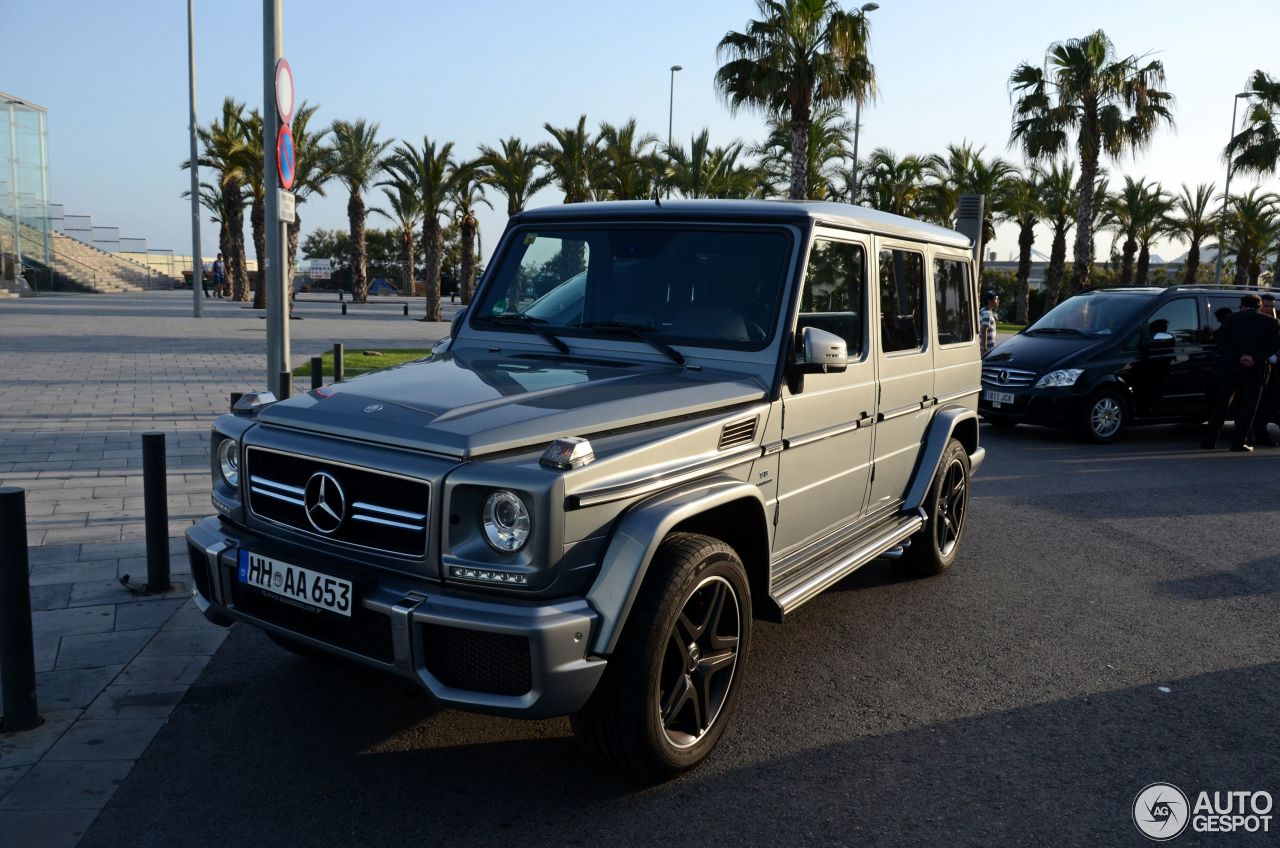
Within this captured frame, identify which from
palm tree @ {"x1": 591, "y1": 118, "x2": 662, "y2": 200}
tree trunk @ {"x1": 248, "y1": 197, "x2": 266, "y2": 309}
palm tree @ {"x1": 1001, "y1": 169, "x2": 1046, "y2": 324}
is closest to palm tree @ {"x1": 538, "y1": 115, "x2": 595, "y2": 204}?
palm tree @ {"x1": 591, "y1": 118, "x2": 662, "y2": 200}

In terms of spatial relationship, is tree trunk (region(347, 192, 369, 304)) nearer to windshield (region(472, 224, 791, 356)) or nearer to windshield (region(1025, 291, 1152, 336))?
windshield (region(1025, 291, 1152, 336))

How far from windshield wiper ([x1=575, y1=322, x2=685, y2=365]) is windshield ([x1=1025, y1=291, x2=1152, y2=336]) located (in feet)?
32.2

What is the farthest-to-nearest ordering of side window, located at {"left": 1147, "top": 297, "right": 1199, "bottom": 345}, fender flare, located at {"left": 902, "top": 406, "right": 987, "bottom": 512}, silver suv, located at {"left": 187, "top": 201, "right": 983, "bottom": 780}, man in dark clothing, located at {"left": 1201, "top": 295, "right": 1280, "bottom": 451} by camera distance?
side window, located at {"left": 1147, "top": 297, "right": 1199, "bottom": 345}
man in dark clothing, located at {"left": 1201, "top": 295, "right": 1280, "bottom": 451}
fender flare, located at {"left": 902, "top": 406, "right": 987, "bottom": 512}
silver suv, located at {"left": 187, "top": 201, "right": 983, "bottom": 780}

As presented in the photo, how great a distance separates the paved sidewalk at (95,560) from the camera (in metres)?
3.61

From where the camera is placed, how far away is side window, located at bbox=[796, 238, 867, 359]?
4.37 meters

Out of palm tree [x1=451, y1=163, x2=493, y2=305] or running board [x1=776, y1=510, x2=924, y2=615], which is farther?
palm tree [x1=451, y1=163, x2=493, y2=305]

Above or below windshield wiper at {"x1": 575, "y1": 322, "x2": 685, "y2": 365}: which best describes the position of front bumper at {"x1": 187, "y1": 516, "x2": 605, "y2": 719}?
below

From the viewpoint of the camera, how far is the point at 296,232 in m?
37.0

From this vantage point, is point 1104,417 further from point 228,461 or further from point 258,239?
point 258,239

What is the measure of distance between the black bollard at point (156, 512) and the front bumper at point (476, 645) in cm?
255

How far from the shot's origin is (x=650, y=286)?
4.50 m

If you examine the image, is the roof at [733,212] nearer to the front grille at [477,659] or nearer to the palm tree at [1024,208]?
the front grille at [477,659]

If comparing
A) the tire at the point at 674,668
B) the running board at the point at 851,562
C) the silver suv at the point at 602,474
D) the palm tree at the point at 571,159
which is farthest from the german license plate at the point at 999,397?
the palm tree at the point at 571,159
